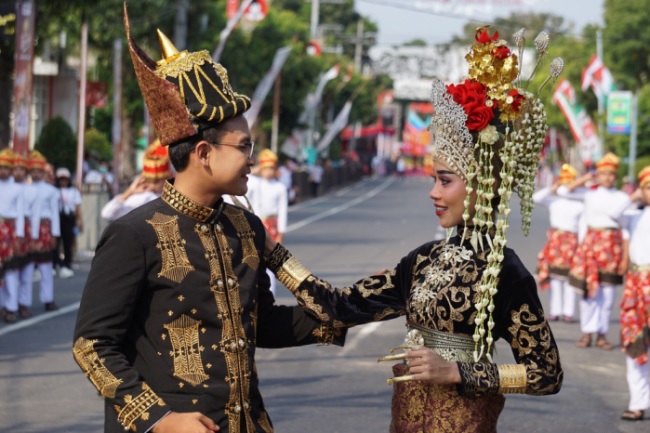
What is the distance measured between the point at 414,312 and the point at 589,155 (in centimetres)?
3423

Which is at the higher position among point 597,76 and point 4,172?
Answer: point 597,76

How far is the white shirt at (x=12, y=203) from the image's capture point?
14984 millimetres

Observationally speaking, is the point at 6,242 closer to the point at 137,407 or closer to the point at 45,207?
the point at 45,207

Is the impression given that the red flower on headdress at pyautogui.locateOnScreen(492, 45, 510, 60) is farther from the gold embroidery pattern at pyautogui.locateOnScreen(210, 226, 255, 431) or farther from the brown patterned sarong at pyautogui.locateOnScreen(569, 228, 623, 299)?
the brown patterned sarong at pyautogui.locateOnScreen(569, 228, 623, 299)

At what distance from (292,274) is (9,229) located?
10.8 metres

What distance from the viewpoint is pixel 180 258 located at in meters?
4.25

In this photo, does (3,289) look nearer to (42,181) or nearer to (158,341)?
(42,181)

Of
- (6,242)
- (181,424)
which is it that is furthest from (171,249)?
(6,242)

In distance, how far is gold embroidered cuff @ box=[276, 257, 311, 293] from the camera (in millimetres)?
4770

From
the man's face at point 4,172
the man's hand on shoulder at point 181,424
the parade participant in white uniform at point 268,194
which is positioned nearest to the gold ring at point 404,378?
the man's hand on shoulder at point 181,424

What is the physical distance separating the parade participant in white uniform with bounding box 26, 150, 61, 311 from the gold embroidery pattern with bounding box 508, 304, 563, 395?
11.5m

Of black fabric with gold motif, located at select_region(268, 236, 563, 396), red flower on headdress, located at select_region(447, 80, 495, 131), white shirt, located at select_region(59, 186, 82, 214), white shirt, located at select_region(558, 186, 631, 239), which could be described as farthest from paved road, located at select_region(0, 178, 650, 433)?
red flower on headdress, located at select_region(447, 80, 495, 131)

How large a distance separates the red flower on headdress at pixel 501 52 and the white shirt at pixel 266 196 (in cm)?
1105

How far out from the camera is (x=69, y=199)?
19.6 metres
